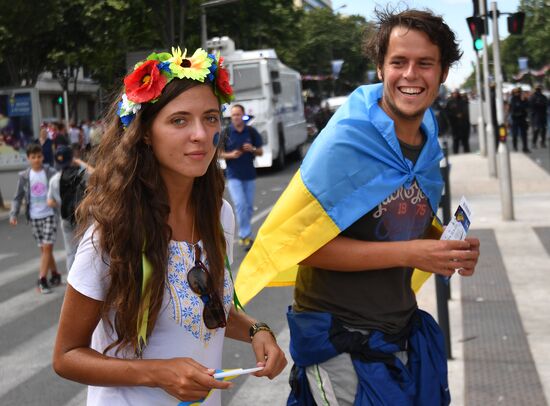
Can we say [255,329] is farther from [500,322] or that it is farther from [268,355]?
[500,322]

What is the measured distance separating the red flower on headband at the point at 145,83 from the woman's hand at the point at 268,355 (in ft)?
2.43

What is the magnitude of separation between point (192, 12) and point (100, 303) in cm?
3125

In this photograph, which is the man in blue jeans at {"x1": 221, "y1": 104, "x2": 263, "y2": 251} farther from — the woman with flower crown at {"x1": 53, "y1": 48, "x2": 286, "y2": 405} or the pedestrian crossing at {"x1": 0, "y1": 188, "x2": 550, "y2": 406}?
the woman with flower crown at {"x1": 53, "y1": 48, "x2": 286, "y2": 405}

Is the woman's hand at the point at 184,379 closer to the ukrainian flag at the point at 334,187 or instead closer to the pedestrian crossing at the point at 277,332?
the ukrainian flag at the point at 334,187

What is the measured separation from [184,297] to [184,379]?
28 centimetres

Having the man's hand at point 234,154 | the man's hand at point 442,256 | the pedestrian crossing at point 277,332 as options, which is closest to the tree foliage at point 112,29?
the man's hand at point 234,154

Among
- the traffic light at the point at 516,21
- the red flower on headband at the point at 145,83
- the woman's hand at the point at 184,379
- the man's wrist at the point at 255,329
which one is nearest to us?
the woman's hand at the point at 184,379

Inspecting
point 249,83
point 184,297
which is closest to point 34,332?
point 184,297

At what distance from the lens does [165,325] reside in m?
2.24

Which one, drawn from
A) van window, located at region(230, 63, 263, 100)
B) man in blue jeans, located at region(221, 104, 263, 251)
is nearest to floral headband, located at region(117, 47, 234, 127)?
man in blue jeans, located at region(221, 104, 263, 251)

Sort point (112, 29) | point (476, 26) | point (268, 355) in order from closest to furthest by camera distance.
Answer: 1. point (268, 355)
2. point (476, 26)
3. point (112, 29)

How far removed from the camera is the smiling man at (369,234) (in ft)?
9.40

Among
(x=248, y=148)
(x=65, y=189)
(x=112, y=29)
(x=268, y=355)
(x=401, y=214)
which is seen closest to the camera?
(x=268, y=355)

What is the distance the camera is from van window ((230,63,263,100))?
24.1m
